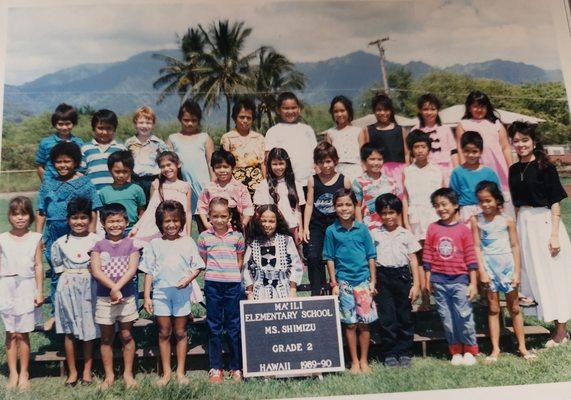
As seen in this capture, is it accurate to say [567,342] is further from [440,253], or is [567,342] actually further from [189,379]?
[189,379]

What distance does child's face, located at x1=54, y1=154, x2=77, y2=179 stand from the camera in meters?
4.00

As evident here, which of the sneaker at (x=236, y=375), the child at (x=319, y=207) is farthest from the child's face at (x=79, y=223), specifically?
the child at (x=319, y=207)

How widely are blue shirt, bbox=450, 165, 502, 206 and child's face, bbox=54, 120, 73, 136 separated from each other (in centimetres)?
348

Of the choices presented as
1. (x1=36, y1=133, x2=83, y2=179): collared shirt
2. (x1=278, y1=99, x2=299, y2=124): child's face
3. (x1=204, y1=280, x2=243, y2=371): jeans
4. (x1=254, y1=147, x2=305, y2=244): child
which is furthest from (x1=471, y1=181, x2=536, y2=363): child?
(x1=36, y1=133, x2=83, y2=179): collared shirt

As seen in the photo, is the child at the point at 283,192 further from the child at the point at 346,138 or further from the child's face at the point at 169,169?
the child's face at the point at 169,169

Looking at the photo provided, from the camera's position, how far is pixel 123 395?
3.60 meters

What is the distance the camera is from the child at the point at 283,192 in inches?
162

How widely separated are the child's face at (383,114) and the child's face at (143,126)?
2.10 metres

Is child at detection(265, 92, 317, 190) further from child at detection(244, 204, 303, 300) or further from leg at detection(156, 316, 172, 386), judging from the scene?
leg at detection(156, 316, 172, 386)

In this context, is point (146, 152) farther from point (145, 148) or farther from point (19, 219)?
point (19, 219)

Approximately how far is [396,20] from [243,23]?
157 centimetres

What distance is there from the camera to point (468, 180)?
4.16 m

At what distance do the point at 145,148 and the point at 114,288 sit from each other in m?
1.33

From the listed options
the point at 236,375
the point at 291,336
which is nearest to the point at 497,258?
the point at 291,336
